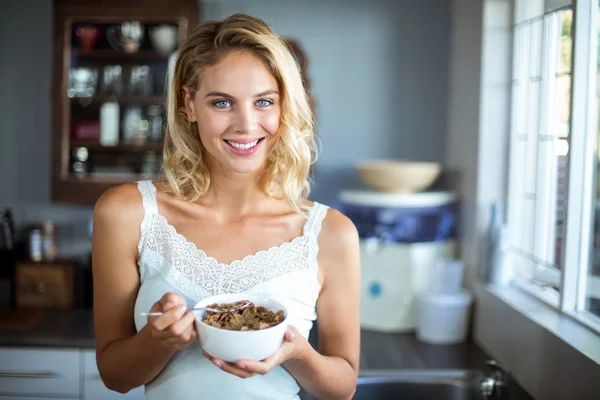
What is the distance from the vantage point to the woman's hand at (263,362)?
1.04 m

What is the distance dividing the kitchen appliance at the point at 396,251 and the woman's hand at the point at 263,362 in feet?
4.59

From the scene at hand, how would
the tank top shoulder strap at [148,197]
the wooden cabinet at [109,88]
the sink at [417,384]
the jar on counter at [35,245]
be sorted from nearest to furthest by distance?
the tank top shoulder strap at [148,197] < the sink at [417,384] < the wooden cabinet at [109,88] < the jar on counter at [35,245]

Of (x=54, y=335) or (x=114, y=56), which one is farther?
(x=114, y=56)

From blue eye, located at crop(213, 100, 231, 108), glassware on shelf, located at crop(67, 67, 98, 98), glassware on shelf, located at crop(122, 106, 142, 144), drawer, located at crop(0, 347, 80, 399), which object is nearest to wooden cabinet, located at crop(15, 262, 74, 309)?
drawer, located at crop(0, 347, 80, 399)

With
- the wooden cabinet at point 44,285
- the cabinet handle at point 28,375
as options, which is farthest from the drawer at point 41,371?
the wooden cabinet at point 44,285

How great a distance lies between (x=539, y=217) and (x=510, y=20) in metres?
0.74

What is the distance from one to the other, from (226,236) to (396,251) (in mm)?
1247

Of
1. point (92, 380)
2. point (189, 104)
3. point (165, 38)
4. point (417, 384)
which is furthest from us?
point (165, 38)

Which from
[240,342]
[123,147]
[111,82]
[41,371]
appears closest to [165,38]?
[111,82]

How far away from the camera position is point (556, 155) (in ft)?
7.01

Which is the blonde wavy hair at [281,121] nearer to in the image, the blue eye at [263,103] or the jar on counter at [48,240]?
the blue eye at [263,103]

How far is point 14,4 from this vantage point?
2.96m

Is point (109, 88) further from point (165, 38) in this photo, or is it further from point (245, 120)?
point (245, 120)

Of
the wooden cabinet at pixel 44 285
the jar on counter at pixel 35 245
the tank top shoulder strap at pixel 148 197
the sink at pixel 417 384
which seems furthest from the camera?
the jar on counter at pixel 35 245
